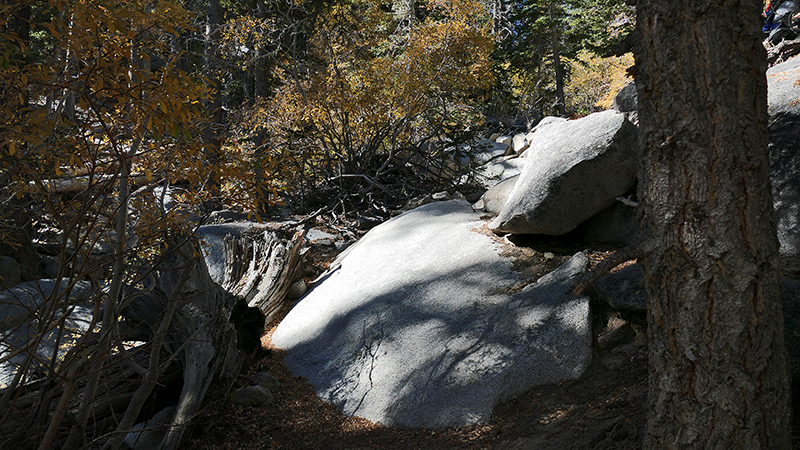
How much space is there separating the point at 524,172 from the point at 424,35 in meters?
5.61

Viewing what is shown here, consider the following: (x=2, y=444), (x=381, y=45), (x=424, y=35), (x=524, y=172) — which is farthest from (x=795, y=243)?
(x=381, y=45)

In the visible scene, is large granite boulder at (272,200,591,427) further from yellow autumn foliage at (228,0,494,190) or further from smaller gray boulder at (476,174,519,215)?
yellow autumn foliage at (228,0,494,190)

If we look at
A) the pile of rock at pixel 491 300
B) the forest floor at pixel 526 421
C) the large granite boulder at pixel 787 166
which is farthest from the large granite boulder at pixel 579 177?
the large granite boulder at pixel 787 166

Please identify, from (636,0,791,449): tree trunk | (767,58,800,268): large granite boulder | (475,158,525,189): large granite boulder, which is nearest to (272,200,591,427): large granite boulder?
(767,58,800,268): large granite boulder

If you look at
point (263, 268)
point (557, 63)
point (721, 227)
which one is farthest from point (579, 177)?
point (557, 63)

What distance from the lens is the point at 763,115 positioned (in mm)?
2115

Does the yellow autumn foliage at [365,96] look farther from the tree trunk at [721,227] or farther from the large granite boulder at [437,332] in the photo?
the tree trunk at [721,227]

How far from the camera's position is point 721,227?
2070 mm

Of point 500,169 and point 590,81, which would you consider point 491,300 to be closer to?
point 500,169

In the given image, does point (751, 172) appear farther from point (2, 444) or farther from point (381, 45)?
point (381, 45)

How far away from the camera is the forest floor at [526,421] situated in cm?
300

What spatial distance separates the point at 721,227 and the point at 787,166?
7.90ft

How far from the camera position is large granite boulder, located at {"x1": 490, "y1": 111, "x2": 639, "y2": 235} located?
466 centimetres

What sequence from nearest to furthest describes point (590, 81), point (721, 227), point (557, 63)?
point (721, 227)
point (557, 63)
point (590, 81)
